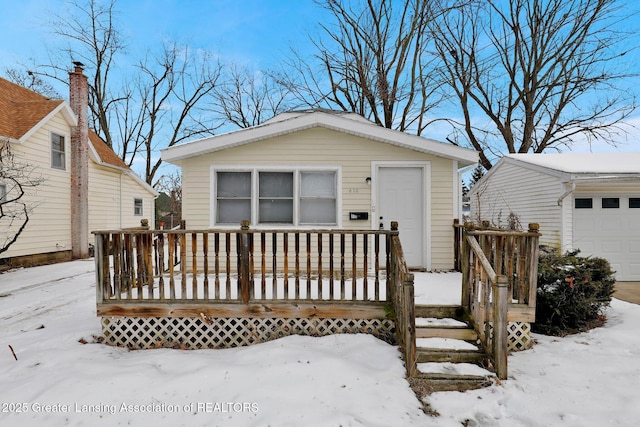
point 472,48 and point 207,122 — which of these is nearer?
point 472,48

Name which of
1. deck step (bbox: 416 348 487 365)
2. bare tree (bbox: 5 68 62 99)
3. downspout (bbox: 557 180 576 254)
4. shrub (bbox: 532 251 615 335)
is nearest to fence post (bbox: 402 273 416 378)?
deck step (bbox: 416 348 487 365)

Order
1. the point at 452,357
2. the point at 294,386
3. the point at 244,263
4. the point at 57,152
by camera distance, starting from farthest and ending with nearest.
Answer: the point at 57,152, the point at 244,263, the point at 452,357, the point at 294,386

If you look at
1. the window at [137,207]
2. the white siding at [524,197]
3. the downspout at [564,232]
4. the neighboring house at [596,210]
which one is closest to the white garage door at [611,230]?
the neighboring house at [596,210]

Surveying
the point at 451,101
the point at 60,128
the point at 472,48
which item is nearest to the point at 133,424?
the point at 60,128

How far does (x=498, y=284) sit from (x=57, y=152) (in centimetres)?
1247

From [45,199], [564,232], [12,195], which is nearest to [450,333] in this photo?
[564,232]

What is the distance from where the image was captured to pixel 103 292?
3.78 m

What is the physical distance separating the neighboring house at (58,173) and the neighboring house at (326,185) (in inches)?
225

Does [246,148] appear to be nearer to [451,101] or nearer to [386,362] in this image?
[386,362]

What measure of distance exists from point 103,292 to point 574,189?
956 cm

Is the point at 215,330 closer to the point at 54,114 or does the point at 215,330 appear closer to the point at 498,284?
the point at 498,284

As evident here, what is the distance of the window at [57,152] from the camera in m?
9.90

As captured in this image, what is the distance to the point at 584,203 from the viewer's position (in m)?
7.88

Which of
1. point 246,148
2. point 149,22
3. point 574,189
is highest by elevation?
point 149,22
